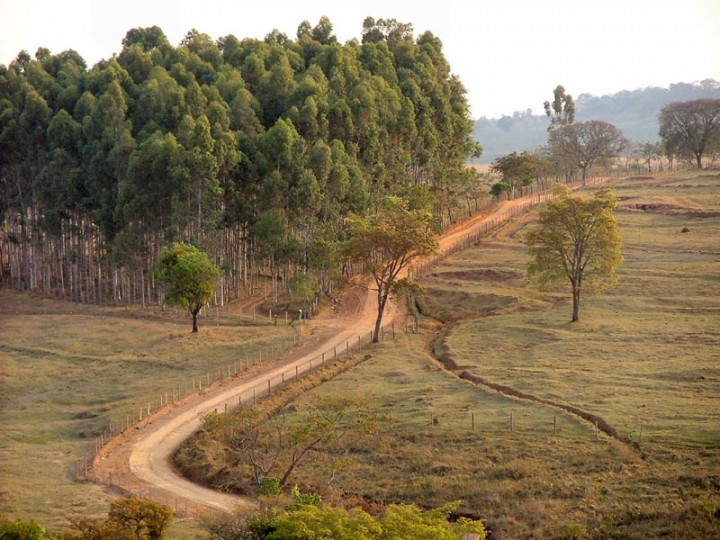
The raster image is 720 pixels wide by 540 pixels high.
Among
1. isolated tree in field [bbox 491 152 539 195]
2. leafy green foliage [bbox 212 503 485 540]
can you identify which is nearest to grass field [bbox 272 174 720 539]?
leafy green foliage [bbox 212 503 485 540]

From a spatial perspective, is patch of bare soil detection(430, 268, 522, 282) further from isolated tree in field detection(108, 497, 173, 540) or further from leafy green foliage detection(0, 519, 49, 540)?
leafy green foliage detection(0, 519, 49, 540)

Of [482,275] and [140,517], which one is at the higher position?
[482,275]

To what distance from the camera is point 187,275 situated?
64062 mm

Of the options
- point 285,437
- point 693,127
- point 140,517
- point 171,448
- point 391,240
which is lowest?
point 171,448

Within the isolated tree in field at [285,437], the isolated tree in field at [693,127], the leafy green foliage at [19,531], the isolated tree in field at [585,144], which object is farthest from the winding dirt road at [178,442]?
the isolated tree in field at [693,127]

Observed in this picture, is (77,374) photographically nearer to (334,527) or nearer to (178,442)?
(178,442)

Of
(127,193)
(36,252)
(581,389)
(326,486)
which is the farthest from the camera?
(36,252)

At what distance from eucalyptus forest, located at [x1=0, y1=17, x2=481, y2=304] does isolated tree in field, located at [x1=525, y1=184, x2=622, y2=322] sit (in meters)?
15.2

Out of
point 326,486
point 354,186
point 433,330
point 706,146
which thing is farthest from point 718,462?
point 706,146

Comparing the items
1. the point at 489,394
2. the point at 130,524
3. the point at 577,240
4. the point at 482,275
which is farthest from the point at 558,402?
the point at 482,275

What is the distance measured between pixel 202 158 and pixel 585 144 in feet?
279

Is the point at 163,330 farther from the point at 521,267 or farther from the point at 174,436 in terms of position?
the point at 521,267

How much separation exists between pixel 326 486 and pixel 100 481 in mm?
9651

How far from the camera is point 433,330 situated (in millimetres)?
68750
